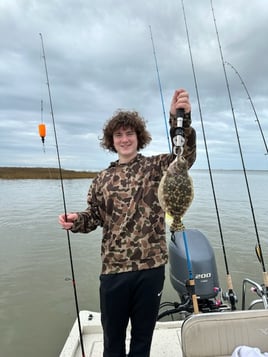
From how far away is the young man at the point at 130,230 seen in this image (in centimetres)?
221

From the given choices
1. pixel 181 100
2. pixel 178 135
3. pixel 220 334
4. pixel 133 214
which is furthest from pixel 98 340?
pixel 181 100

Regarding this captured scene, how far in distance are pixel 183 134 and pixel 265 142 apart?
2.34 metres

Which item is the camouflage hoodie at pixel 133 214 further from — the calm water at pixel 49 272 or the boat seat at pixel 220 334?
the calm water at pixel 49 272

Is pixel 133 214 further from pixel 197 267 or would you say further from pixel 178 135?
pixel 197 267

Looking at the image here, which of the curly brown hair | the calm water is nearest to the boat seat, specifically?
the curly brown hair

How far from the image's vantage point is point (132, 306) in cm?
232

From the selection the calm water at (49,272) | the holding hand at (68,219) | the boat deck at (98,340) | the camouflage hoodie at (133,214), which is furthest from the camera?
the calm water at (49,272)

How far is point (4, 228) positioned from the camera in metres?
11.4

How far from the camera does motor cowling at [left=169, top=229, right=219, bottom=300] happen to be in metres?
3.98

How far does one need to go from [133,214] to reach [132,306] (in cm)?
71

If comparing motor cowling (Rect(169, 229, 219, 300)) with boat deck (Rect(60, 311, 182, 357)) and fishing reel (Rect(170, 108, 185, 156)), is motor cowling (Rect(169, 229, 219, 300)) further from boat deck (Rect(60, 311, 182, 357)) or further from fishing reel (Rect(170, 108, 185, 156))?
fishing reel (Rect(170, 108, 185, 156))

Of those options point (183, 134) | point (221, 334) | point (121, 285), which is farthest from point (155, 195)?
point (221, 334)

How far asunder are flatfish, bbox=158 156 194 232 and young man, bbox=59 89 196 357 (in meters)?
0.26

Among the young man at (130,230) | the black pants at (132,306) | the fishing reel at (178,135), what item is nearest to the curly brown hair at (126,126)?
the young man at (130,230)
